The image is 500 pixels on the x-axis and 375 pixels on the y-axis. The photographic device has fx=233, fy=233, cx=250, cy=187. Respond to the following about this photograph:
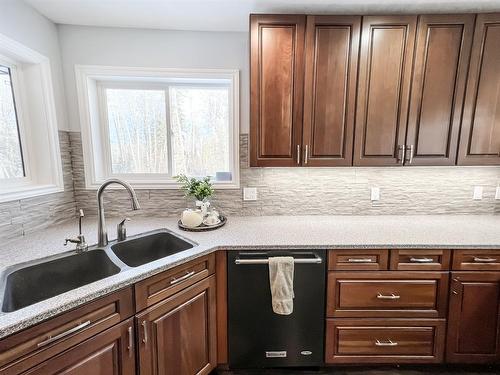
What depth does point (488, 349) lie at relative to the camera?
1.53m

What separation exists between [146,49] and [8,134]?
1.13m

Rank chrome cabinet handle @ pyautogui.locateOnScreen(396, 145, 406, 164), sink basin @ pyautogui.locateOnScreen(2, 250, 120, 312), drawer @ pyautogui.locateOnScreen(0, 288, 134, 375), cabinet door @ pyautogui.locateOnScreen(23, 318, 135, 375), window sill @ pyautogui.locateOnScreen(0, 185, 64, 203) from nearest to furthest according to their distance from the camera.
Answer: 1. drawer @ pyautogui.locateOnScreen(0, 288, 134, 375)
2. cabinet door @ pyautogui.locateOnScreen(23, 318, 135, 375)
3. sink basin @ pyautogui.locateOnScreen(2, 250, 120, 312)
4. window sill @ pyautogui.locateOnScreen(0, 185, 64, 203)
5. chrome cabinet handle @ pyautogui.locateOnScreen(396, 145, 406, 164)

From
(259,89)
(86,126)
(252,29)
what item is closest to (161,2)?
(252,29)

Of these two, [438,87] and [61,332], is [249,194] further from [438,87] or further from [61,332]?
[438,87]

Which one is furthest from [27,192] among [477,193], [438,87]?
[477,193]

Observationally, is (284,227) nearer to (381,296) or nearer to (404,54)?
(381,296)

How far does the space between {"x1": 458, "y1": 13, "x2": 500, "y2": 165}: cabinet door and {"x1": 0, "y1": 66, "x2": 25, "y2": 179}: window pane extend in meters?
3.12

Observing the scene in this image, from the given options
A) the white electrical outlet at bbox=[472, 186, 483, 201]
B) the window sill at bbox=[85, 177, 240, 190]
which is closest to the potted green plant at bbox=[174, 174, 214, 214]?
the window sill at bbox=[85, 177, 240, 190]

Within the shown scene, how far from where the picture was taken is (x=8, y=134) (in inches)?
62.1

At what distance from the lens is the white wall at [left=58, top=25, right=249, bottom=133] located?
5.97ft

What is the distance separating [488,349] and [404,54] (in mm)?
2036

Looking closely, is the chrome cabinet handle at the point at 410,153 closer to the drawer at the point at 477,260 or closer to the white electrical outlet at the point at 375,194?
the white electrical outlet at the point at 375,194

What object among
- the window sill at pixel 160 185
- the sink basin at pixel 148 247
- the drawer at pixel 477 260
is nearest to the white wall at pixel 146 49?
the window sill at pixel 160 185

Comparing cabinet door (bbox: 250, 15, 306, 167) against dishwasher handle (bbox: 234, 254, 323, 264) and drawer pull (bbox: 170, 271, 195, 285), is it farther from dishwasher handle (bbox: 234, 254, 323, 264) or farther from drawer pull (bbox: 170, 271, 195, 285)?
drawer pull (bbox: 170, 271, 195, 285)
